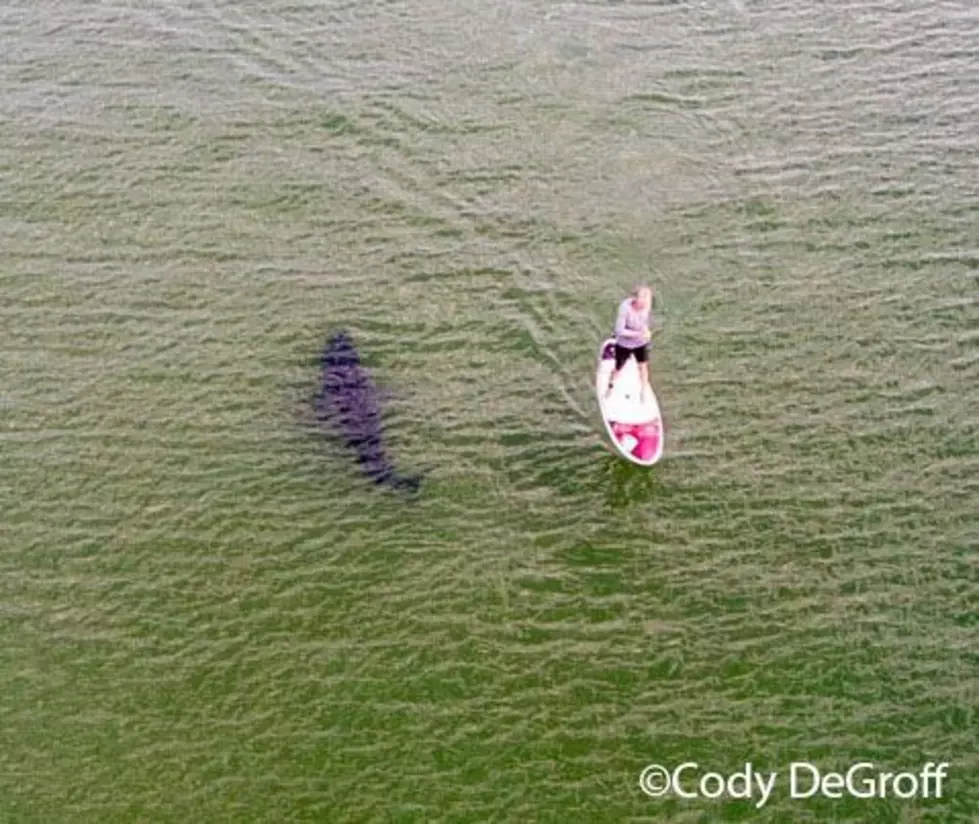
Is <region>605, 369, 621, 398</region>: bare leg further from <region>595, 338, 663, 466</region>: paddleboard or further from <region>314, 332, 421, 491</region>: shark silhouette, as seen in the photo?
<region>314, 332, 421, 491</region>: shark silhouette

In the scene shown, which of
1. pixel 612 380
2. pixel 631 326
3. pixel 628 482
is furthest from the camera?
pixel 612 380

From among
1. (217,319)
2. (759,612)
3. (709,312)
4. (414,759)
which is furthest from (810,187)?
(414,759)

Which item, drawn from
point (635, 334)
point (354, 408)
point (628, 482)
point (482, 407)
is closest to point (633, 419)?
point (628, 482)

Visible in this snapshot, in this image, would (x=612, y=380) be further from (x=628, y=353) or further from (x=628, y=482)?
(x=628, y=482)

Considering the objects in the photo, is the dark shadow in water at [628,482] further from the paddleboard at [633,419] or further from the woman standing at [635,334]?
the woman standing at [635,334]

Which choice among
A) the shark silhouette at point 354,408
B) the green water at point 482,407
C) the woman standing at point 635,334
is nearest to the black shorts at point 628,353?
the woman standing at point 635,334

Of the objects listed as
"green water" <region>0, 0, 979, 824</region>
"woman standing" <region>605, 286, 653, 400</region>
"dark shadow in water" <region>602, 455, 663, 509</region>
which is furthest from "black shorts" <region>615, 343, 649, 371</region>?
"dark shadow in water" <region>602, 455, 663, 509</region>
